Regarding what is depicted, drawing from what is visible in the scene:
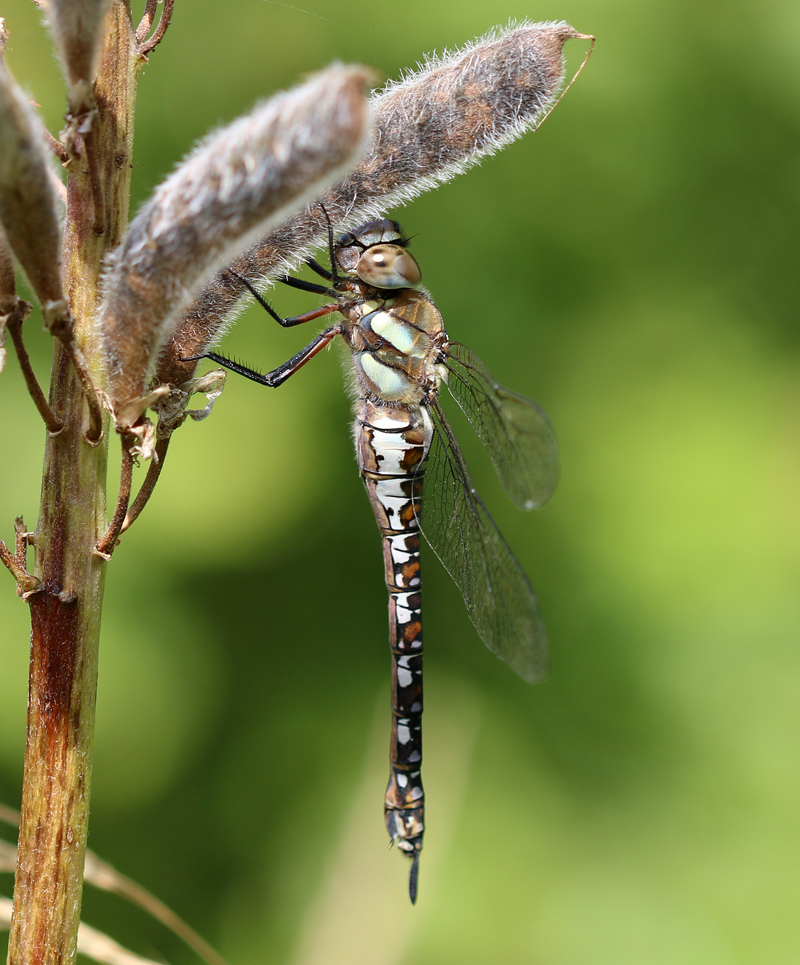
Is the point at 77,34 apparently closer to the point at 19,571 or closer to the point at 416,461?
the point at 19,571

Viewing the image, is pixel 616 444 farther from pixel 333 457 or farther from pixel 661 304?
pixel 333 457

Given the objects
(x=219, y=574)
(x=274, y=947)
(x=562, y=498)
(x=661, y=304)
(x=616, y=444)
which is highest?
(x=661, y=304)

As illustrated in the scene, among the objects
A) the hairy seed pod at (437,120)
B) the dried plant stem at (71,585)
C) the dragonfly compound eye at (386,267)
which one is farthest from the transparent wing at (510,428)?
the dried plant stem at (71,585)

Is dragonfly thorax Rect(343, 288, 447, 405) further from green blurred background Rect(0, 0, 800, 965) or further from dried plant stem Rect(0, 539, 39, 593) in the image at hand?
dried plant stem Rect(0, 539, 39, 593)

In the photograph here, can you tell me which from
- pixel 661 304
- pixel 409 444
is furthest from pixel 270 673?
pixel 661 304

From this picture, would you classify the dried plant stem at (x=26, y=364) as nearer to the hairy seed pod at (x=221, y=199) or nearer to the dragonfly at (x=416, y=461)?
the hairy seed pod at (x=221, y=199)

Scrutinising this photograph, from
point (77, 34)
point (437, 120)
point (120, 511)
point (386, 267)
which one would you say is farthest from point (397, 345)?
point (77, 34)

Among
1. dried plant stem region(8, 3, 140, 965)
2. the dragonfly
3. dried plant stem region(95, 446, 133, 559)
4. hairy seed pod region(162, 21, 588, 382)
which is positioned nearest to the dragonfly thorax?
the dragonfly
